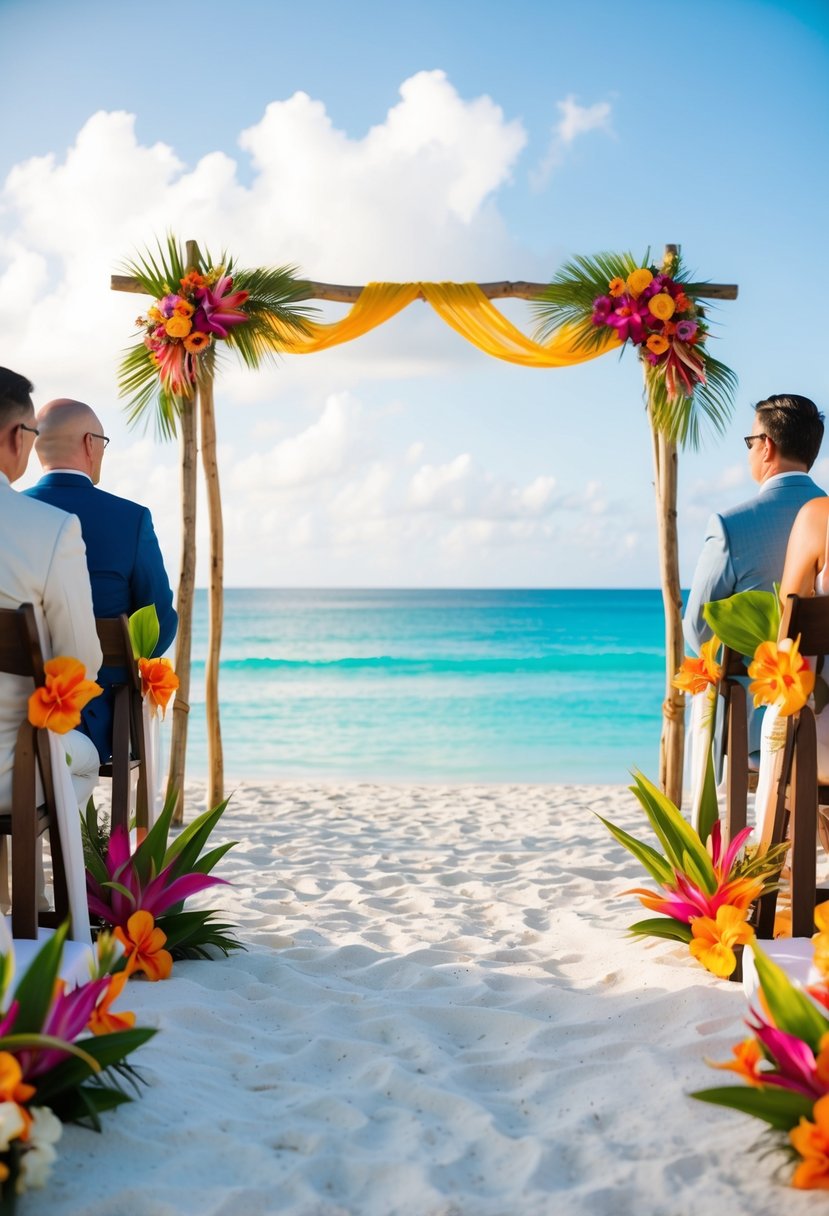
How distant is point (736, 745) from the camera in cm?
291

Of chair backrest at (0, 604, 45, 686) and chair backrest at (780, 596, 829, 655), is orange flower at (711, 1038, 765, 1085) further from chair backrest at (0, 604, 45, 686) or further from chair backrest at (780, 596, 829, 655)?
chair backrest at (0, 604, 45, 686)

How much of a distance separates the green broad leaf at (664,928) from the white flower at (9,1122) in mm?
1742

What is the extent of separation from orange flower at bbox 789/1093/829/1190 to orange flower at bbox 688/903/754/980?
0.88 metres

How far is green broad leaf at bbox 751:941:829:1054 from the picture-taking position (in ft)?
5.52

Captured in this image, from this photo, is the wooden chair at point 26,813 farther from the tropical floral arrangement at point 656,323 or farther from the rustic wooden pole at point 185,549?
the tropical floral arrangement at point 656,323

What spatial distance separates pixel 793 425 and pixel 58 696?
2.29 metres

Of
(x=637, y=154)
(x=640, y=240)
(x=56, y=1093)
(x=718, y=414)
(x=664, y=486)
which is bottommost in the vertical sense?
(x=56, y=1093)

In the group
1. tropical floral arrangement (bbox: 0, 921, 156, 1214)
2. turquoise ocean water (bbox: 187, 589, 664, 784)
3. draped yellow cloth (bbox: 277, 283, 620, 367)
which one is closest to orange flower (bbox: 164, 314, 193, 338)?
draped yellow cloth (bbox: 277, 283, 620, 367)

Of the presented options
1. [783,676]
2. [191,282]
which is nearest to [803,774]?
[783,676]

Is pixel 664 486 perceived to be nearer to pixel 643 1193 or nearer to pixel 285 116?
pixel 643 1193

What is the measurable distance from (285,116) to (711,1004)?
10.3m

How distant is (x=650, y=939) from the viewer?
3.03 m

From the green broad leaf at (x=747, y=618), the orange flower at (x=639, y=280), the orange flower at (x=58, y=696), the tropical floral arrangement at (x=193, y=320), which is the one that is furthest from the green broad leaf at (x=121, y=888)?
the orange flower at (x=639, y=280)

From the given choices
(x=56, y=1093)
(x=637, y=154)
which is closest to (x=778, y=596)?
(x=56, y=1093)
